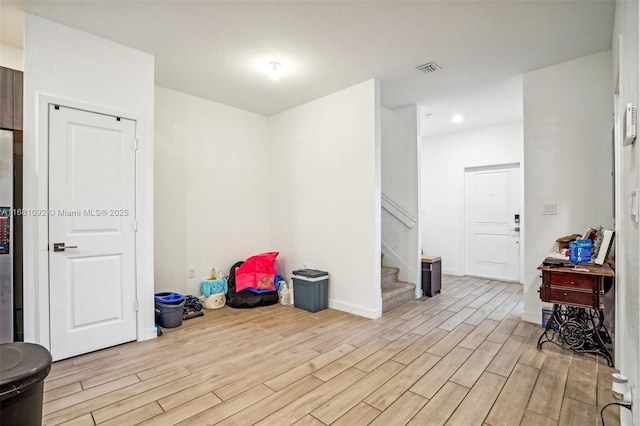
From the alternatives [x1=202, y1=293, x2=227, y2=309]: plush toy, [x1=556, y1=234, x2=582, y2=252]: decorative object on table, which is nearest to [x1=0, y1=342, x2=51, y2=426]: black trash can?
[x1=202, y1=293, x2=227, y2=309]: plush toy

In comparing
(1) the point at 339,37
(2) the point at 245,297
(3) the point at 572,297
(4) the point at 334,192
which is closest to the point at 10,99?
(1) the point at 339,37

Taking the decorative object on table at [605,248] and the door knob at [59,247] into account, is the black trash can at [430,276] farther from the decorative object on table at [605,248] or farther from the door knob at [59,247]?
the door knob at [59,247]

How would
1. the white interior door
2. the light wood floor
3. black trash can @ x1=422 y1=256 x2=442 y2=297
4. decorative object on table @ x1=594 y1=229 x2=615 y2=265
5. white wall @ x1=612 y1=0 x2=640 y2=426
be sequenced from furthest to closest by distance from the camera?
1. the white interior door
2. black trash can @ x1=422 y1=256 x2=442 y2=297
3. decorative object on table @ x1=594 y1=229 x2=615 y2=265
4. the light wood floor
5. white wall @ x1=612 y1=0 x2=640 y2=426

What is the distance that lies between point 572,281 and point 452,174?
158 inches

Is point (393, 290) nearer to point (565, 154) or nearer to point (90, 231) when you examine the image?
point (565, 154)

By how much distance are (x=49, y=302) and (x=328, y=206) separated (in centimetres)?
297

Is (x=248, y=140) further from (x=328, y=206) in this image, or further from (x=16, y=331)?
(x=16, y=331)

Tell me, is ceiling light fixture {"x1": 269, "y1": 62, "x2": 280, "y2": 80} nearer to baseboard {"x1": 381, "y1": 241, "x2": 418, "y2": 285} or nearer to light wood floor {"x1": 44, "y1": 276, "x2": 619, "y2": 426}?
light wood floor {"x1": 44, "y1": 276, "x2": 619, "y2": 426}

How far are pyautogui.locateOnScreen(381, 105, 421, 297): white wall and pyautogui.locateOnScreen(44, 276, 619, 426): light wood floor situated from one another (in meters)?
1.40

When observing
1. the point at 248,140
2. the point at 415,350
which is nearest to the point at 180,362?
the point at 415,350

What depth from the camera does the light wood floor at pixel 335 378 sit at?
190cm

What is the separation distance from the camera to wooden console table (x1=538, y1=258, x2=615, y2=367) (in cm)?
253

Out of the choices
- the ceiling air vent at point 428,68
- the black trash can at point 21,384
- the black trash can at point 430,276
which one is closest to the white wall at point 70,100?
the black trash can at point 21,384

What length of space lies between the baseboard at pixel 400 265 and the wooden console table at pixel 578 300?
187 centimetres
